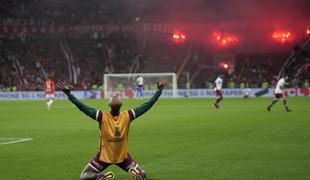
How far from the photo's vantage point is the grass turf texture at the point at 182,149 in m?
10.5

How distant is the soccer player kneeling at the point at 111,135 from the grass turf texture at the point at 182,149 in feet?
3.14

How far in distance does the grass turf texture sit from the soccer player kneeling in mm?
958

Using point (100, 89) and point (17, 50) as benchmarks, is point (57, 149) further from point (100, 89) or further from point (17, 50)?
point (17, 50)

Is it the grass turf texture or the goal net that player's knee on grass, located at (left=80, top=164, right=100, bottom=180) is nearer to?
the grass turf texture

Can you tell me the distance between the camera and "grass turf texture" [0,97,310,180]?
10500 millimetres

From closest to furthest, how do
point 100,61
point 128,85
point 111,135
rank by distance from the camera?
point 111,135, point 128,85, point 100,61

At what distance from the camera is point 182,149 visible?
13797 mm

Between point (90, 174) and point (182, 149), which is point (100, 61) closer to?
point (182, 149)

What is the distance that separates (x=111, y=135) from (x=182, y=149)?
511cm

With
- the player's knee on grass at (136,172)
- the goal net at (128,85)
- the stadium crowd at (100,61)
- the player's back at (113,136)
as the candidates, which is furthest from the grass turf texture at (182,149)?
the stadium crowd at (100,61)

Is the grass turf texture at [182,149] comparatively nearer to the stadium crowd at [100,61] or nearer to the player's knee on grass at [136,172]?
the player's knee on grass at [136,172]

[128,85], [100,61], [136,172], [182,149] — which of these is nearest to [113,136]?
[136,172]

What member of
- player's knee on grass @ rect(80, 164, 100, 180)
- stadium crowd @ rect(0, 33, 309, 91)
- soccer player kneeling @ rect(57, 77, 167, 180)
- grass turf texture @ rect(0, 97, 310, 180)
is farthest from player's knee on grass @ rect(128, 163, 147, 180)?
stadium crowd @ rect(0, 33, 309, 91)

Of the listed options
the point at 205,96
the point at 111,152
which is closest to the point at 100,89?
the point at 205,96
